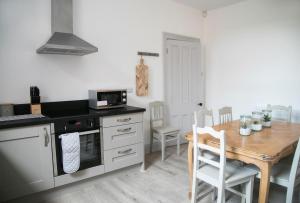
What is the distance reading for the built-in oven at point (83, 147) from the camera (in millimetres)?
2293

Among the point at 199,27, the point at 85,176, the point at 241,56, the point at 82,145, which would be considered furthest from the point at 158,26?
the point at 85,176

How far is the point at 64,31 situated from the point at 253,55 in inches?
125

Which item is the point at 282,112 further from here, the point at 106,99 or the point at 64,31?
the point at 64,31

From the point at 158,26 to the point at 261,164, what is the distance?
2.88 metres

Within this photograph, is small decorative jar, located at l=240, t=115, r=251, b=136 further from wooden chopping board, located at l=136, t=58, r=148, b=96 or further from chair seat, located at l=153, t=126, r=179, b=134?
wooden chopping board, located at l=136, t=58, r=148, b=96

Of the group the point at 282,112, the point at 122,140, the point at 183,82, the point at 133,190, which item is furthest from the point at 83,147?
the point at 282,112

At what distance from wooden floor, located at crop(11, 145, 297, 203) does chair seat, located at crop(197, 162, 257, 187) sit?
52 cm

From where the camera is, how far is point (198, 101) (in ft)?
14.9

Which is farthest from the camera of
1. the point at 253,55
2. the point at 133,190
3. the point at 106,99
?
the point at 253,55

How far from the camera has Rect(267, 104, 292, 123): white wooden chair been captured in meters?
3.02

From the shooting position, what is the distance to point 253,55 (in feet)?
12.4

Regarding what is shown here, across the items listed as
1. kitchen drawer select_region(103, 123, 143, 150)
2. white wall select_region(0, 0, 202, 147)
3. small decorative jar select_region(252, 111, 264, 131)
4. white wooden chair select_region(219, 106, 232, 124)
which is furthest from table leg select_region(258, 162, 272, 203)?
white wall select_region(0, 0, 202, 147)

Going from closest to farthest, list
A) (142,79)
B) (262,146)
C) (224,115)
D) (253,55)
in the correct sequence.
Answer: (262,146)
(224,115)
(142,79)
(253,55)

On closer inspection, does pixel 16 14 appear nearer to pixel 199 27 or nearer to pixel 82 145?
pixel 82 145
